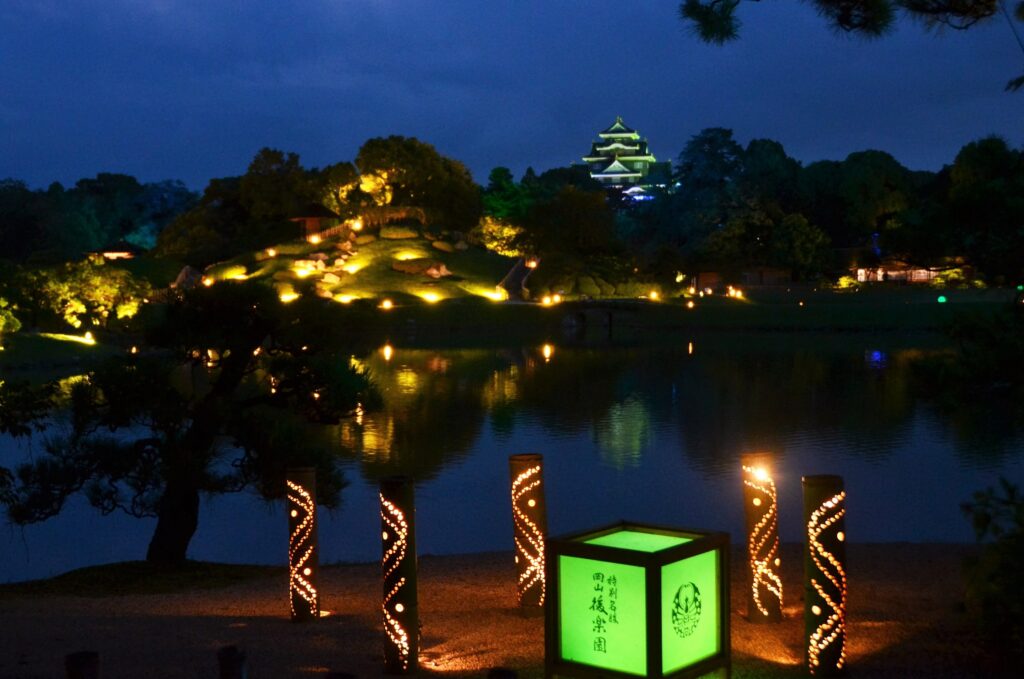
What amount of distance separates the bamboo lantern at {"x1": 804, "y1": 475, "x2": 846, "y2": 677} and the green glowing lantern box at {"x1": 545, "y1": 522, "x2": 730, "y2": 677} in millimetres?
602

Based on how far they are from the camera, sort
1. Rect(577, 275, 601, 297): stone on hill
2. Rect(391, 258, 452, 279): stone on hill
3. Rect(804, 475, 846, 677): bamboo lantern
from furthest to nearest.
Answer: Rect(391, 258, 452, 279): stone on hill → Rect(577, 275, 601, 297): stone on hill → Rect(804, 475, 846, 677): bamboo lantern

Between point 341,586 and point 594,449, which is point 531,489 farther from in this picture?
point 594,449

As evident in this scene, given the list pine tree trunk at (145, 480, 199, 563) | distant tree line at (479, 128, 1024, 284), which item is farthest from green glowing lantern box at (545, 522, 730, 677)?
distant tree line at (479, 128, 1024, 284)

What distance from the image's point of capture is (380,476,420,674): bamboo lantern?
16.4 ft

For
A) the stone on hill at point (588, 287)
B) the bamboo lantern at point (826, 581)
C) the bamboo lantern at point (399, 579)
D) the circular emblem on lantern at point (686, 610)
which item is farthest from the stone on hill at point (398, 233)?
the circular emblem on lantern at point (686, 610)

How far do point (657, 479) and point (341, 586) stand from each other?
7.08m

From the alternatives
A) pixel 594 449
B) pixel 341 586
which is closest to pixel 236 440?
pixel 341 586

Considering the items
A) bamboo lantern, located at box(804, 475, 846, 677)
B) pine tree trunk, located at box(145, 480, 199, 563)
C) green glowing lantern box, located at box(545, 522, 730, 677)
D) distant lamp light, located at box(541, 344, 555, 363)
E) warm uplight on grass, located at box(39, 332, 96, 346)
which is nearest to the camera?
green glowing lantern box, located at box(545, 522, 730, 677)

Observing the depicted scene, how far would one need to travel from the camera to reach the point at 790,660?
524 cm

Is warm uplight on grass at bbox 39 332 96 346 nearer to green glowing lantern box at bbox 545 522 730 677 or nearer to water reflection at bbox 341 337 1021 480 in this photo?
water reflection at bbox 341 337 1021 480

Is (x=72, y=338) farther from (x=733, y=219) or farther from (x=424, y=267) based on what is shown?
(x=733, y=219)

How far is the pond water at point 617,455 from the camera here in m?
10.8

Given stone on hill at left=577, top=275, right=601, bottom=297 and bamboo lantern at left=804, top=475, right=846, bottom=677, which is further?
stone on hill at left=577, top=275, right=601, bottom=297

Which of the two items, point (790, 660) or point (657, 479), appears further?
point (657, 479)
